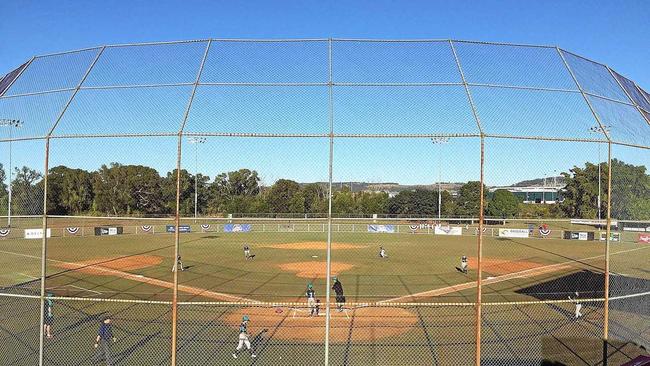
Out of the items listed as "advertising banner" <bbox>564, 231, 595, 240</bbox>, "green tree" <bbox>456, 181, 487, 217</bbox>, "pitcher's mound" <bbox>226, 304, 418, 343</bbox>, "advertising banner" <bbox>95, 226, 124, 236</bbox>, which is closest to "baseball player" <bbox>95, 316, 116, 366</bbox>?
"pitcher's mound" <bbox>226, 304, 418, 343</bbox>

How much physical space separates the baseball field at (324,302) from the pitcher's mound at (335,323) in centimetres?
6

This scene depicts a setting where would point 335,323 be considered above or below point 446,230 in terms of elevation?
below

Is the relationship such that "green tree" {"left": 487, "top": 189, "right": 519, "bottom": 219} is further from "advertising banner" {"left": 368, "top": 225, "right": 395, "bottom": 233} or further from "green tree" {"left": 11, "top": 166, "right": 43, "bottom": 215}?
"green tree" {"left": 11, "top": 166, "right": 43, "bottom": 215}

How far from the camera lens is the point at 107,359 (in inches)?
367

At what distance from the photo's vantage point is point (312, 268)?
89.3 feet

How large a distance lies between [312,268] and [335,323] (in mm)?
13569

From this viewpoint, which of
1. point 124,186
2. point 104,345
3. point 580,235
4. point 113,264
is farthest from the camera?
point 580,235

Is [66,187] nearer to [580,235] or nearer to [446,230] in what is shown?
[446,230]

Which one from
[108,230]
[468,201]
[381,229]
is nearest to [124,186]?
[108,230]

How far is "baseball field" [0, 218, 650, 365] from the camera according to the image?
10406 mm

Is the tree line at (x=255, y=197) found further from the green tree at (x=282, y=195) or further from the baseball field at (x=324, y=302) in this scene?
the baseball field at (x=324, y=302)

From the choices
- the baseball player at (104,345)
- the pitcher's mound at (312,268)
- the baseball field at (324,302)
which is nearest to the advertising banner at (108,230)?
the baseball field at (324,302)

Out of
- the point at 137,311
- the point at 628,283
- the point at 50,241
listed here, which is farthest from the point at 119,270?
the point at 628,283

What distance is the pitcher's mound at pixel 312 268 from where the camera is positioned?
25016mm
